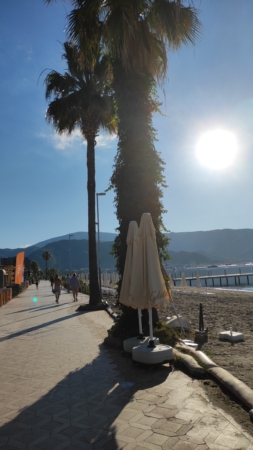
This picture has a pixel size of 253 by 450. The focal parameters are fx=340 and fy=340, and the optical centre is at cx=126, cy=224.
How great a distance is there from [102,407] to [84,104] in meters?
13.6

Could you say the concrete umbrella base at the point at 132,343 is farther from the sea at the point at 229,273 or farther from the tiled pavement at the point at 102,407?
the sea at the point at 229,273

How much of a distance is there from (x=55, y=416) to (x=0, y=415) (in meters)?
0.66

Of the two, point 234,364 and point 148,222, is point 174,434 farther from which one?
point 148,222

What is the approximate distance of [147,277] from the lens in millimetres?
5469

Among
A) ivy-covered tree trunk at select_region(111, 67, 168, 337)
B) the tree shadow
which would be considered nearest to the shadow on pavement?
ivy-covered tree trunk at select_region(111, 67, 168, 337)

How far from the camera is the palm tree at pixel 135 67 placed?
7199 millimetres

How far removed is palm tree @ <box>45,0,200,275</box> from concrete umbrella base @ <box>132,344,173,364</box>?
2.67 meters

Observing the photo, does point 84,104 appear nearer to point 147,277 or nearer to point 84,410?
point 147,277

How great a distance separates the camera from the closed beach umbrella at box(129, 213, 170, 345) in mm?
5359

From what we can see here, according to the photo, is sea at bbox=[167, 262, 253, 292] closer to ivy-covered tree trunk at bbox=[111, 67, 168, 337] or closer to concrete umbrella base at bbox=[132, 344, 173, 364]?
ivy-covered tree trunk at bbox=[111, 67, 168, 337]

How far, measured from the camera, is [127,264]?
20.9 ft

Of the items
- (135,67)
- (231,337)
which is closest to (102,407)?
(231,337)

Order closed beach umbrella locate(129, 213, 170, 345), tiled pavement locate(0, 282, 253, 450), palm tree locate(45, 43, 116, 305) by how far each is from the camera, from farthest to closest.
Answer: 1. palm tree locate(45, 43, 116, 305)
2. closed beach umbrella locate(129, 213, 170, 345)
3. tiled pavement locate(0, 282, 253, 450)

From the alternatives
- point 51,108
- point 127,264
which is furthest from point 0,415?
point 51,108
